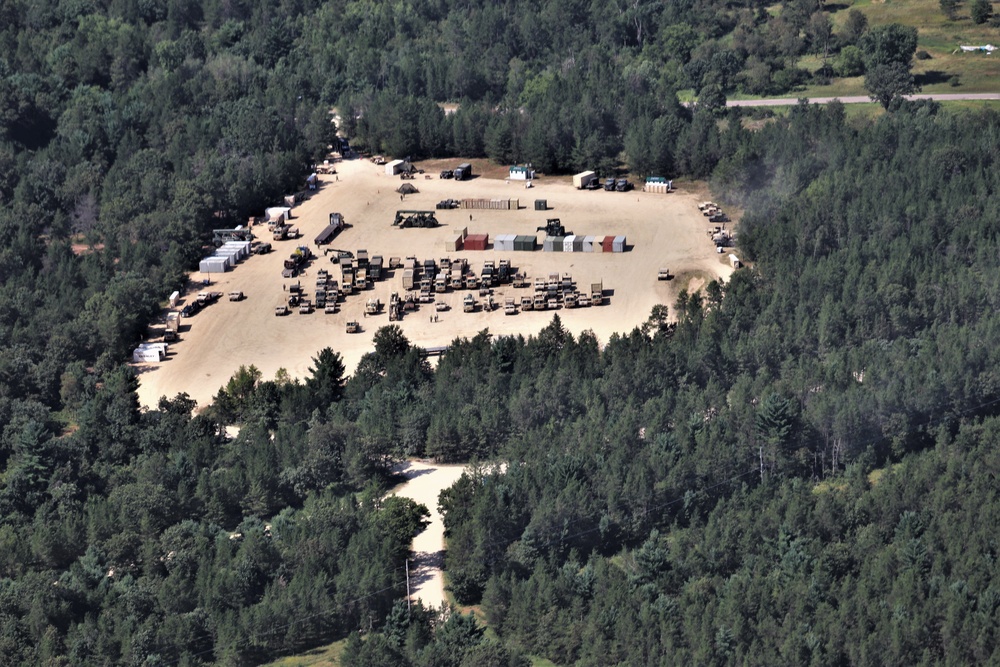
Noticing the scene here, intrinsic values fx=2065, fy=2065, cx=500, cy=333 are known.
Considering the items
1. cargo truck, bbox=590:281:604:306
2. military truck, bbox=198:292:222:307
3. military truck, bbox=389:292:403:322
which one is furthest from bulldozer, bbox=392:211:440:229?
cargo truck, bbox=590:281:604:306

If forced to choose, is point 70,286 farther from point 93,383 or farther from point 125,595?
point 125,595

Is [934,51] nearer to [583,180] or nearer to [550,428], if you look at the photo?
[583,180]

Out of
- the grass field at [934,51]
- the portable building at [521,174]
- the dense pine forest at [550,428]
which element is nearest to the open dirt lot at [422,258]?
the portable building at [521,174]

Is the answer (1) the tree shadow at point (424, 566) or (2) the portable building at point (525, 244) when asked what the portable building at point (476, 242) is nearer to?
(2) the portable building at point (525, 244)

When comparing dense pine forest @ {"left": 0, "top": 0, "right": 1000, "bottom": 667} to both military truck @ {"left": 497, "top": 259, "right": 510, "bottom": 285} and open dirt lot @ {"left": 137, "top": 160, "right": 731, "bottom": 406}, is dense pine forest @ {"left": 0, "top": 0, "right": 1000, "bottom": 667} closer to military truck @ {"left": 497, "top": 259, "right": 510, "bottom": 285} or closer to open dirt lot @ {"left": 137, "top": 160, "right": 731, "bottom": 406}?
open dirt lot @ {"left": 137, "top": 160, "right": 731, "bottom": 406}

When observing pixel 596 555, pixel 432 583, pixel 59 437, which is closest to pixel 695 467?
pixel 596 555

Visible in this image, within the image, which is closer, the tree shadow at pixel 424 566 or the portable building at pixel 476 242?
the tree shadow at pixel 424 566

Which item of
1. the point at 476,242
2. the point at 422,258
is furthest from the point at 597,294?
the point at 422,258
